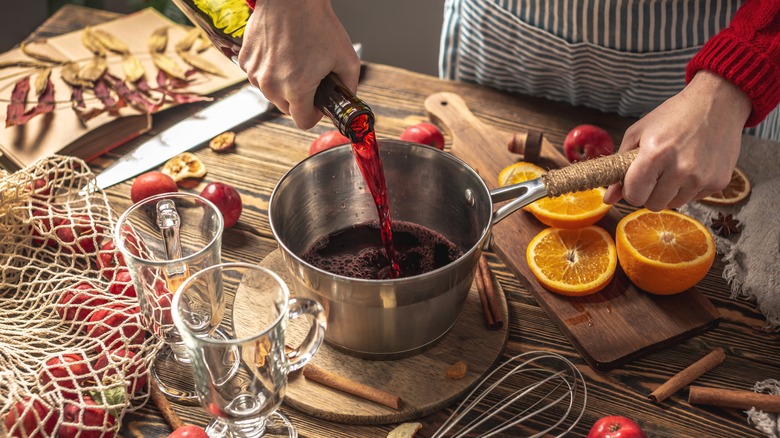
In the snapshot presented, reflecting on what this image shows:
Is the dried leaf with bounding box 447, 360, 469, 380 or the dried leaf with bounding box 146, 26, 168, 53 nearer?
the dried leaf with bounding box 447, 360, 469, 380

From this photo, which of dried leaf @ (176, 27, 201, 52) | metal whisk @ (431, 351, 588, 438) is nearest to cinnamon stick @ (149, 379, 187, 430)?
metal whisk @ (431, 351, 588, 438)

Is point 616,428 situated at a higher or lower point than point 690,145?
lower

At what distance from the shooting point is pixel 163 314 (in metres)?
1.14

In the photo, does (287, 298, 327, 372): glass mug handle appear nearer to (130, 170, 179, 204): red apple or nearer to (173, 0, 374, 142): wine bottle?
(173, 0, 374, 142): wine bottle

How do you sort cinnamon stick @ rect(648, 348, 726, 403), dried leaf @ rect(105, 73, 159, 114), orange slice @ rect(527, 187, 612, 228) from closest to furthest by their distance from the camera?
cinnamon stick @ rect(648, 348, 726, 403) < orange slice @ rect(527, 187, 612, 228) < dried leaf @ rect(105, 73, 159, 114)

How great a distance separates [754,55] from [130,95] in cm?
135

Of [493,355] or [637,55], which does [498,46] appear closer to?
[637,55]

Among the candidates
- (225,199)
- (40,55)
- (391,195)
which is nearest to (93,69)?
(40,55)

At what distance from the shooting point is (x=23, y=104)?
1.70 meters

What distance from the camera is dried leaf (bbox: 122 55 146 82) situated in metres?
1.81

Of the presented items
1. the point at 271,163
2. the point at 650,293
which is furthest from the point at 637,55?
the point at 271,163

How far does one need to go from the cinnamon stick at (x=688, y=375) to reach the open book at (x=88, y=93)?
1228mm

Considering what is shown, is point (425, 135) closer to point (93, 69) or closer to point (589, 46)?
point (589, 46)

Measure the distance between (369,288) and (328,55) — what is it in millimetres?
374
